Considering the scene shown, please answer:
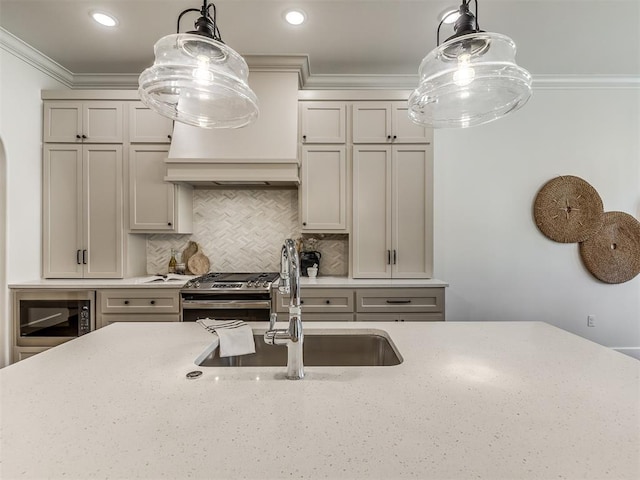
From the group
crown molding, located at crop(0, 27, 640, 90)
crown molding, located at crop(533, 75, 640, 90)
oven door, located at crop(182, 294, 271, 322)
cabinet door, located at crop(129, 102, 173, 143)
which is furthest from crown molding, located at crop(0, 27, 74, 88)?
crown molding, located at crop(533, 75, 640, 90)

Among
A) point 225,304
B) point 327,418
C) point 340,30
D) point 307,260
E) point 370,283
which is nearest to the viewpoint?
point 327,418

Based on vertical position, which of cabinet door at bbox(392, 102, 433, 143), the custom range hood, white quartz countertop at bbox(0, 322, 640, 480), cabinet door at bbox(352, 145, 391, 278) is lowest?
white quartz countertop at bbox(0, 322, 640, 480)

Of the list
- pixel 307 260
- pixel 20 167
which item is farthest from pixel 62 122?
pixel 307 260

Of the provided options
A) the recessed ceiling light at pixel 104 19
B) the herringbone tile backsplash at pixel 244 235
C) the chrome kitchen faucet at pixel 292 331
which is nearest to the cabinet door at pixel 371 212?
the herringbone tile backsplash at pixel 244 235

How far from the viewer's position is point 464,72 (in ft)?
3.52

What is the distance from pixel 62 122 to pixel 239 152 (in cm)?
164

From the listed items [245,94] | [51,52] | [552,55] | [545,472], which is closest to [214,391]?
[545,472]

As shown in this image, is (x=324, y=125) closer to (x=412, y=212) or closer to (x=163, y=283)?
(x=412, y=212)

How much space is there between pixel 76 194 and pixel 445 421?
3360 millimetres

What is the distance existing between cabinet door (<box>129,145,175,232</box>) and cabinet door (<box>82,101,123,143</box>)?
0.70ft

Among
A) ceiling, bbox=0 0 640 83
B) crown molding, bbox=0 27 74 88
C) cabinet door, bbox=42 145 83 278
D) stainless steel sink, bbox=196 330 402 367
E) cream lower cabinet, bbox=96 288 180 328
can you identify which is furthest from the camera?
cabinet door, bbox=42 145 83 278

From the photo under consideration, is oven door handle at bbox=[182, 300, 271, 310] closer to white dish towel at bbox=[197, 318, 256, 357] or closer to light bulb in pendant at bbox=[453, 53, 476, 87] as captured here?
white dish towel at bbox=[197, 318, 256, 357]

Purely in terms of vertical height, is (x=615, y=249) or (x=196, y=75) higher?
(x=196, y=75)

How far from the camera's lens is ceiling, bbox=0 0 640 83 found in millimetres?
2203
